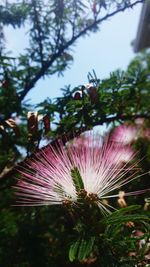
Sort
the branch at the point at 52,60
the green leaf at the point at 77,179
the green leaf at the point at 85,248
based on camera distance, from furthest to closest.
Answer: the branch at the point at 52,60
the green leaf at the point at 77,179
the green leaf at the point at 85,248

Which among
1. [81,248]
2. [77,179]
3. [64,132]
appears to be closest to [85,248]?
[81,248]

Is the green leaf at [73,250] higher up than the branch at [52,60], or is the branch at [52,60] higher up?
the branch at [52,60]

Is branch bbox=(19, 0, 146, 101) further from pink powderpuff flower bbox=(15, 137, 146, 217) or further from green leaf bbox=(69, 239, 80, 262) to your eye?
green leaf bbox=(69, 239, 80, 262)

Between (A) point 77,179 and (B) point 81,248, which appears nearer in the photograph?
(B) point 81,248

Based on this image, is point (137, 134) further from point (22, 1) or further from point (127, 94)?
point (22, 1)

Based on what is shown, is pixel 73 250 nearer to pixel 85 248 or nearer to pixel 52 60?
pixel 85 248

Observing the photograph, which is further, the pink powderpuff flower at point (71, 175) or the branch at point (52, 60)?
the branch at point (52, 60)

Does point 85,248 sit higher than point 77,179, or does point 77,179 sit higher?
point 77,179

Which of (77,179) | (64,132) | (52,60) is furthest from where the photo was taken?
(52,60)

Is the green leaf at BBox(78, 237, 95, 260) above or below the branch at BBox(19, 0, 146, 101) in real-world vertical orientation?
below

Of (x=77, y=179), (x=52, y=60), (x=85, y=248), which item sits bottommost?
(x=85, y=248)

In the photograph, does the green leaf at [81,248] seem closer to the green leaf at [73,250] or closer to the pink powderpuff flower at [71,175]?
the green leaf at [73,250]

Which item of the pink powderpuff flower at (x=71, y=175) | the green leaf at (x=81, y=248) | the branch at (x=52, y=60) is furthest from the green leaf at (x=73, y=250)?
the branch at (x=52, y=60)

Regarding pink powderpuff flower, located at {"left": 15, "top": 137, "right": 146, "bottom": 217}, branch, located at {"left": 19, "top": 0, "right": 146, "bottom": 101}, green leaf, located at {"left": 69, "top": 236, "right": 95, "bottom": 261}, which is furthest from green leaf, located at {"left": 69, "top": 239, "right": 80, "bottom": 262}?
branch, located at {"left": 19, "top": 0, "right": 146, "bottom": 101}
